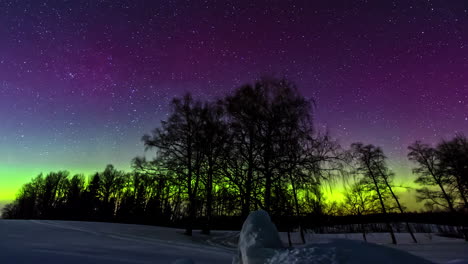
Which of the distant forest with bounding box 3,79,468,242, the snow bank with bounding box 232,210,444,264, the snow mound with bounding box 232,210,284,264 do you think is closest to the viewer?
the snow bank with bounding box 232,210,444,264

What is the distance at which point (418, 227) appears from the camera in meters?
36.0

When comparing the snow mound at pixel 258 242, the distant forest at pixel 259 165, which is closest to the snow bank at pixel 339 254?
the snow mound at pixel 258 242

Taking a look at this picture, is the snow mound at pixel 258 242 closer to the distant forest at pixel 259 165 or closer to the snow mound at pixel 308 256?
the snow mound at pixel 308 256

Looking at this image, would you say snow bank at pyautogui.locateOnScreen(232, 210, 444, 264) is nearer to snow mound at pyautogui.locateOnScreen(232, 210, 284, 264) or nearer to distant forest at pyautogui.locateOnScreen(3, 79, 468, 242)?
snow mound at pyautogui.locateOnScreen(232, 210, 284, 264)

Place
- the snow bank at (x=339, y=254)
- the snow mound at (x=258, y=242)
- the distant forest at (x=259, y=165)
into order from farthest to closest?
1. the distant forest at (x=259, y=165)
2. the snow mound at (x=258, y=242)
3. the snow bank at (x=339, y=254)

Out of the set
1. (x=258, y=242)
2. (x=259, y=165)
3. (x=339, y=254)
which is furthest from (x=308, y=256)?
(x=259, y=165)

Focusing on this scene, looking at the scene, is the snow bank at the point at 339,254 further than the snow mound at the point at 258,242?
No

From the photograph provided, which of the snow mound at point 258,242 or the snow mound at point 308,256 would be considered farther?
the snow mound at point 258,242

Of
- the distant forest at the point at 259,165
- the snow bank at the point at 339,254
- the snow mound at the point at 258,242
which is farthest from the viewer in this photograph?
the distant forest at the point at 259,165

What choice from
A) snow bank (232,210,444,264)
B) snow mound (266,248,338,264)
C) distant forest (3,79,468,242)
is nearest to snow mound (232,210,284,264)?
snow bank (232,210,444,264)

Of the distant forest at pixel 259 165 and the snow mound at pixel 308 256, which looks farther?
the distant forest at pixel 259 165

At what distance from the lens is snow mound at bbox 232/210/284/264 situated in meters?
2.97

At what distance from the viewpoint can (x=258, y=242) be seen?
10.2ft

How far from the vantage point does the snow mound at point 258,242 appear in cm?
297
